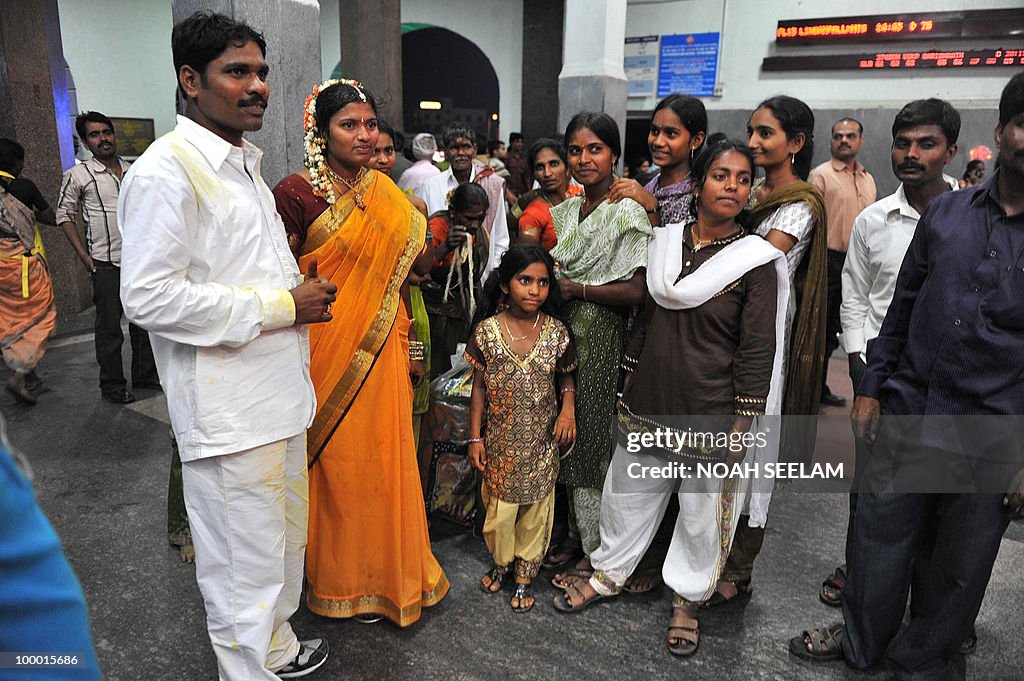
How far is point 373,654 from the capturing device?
228 centimetres

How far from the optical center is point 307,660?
7.15ft

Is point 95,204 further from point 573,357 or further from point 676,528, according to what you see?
point 676,528

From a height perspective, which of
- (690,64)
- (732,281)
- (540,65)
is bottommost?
(732,281)

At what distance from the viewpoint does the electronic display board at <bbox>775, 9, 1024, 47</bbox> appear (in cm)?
706

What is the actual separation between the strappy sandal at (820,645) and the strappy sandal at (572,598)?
2.32 feet

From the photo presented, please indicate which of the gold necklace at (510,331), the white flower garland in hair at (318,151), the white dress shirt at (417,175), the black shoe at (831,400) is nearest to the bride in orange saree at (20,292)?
the white dress shirt at (417,175)

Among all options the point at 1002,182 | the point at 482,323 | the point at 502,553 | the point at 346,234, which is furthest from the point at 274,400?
the point at 1002,182

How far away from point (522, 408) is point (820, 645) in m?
1.31

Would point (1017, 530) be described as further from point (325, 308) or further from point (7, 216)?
point (7, 216)

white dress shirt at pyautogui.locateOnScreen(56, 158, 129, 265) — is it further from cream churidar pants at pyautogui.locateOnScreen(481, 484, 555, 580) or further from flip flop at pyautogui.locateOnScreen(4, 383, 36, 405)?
cream churidar pants at pyautogui.locateOnScreen(481, 484, 555, 580)

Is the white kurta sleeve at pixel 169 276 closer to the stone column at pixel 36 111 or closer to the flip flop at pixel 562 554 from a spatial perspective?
the flip flop at pixel 562 554

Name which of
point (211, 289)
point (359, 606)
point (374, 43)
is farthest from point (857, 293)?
point (374, 43)

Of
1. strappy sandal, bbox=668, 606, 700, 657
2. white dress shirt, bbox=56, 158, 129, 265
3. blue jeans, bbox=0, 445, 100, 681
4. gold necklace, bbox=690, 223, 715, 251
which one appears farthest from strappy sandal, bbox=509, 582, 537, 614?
white dress shirt, bbox=56, 158, 129, 265

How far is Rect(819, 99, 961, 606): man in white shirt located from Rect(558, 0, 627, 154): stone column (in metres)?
3.59
